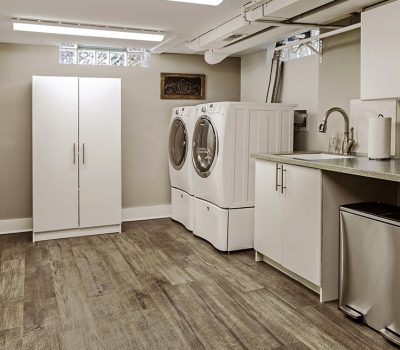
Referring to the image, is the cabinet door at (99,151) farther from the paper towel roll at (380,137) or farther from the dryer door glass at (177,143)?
the paper towel roll at (380,137)

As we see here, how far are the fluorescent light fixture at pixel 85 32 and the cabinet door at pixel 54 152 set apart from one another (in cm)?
58

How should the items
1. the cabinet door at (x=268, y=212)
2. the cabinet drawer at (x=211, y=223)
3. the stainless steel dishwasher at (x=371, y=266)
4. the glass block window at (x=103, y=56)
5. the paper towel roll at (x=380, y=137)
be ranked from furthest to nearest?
1. the glass block window at (x=103, y=56)
2. the cabinet drawer at (x=211, y=223)
3. the cabinet door at (x=268, y=212)
4. the paper towel roll at (x=380, y=137)
5. the stainless steel dishwasher at (x=371, y=266)

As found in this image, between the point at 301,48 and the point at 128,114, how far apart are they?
2322mm

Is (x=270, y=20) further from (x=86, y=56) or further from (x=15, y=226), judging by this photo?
(x=15, y=226)

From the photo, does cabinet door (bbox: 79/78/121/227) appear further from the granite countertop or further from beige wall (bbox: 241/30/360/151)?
the granite countertop

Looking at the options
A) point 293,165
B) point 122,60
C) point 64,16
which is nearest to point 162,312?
point 293,165

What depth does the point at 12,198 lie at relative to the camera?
200 inches

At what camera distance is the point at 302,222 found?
126 inches

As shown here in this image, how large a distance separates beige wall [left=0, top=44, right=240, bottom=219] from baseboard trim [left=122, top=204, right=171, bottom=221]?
0.07 metres

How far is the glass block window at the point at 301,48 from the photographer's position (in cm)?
422

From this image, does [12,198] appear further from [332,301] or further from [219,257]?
[332,301]

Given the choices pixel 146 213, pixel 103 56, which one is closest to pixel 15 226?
pixel 146 213

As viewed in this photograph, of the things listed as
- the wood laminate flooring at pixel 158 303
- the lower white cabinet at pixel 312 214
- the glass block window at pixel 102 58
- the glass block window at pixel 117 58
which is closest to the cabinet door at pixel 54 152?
the wood laminate flooring at pixel 158 303

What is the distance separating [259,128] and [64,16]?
208cm
